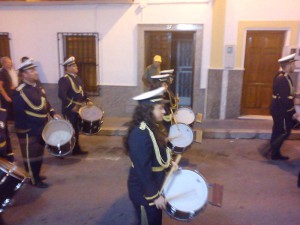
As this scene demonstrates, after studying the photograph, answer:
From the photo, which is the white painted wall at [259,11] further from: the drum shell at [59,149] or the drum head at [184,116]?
the drum shell at [59,149]

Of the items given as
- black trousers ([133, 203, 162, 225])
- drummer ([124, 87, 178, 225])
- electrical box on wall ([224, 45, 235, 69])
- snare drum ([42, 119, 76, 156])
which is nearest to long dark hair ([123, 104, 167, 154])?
drummer ([124, 87, 178, 225])

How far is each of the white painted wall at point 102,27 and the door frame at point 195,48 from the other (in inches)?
4.5

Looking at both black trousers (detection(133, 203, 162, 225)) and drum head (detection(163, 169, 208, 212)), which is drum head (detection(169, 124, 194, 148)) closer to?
drum head (detection(163, 169, 208, 212))

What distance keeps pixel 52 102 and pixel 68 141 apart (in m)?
4.88

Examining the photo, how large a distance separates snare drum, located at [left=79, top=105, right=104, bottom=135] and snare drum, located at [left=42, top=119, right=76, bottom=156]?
3.24 feet

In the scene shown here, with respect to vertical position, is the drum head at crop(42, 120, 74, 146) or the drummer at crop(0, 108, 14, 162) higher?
the drummer at crop(0, 108, 14, 162)

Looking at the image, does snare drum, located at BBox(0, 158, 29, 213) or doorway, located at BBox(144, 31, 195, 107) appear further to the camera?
doorway, located at BBox(144, 31, 195, 107)

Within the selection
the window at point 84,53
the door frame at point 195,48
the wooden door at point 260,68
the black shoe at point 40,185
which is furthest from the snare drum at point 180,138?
the window at point 84,53

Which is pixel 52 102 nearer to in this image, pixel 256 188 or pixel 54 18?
pixel 54 18

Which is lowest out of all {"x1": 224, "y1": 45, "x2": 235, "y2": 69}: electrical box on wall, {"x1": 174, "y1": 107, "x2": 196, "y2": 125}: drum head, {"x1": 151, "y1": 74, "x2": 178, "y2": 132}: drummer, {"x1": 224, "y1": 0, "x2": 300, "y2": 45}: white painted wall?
{"x1": 174, "y1": 107, "x2": 196, "y2": 125}: drum head

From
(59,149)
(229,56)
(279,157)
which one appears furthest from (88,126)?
(229,56)

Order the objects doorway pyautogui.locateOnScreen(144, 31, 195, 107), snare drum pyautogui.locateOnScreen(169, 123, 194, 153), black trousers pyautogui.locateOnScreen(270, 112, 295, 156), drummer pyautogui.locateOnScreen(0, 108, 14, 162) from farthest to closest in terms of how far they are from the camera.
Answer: doorway pyautogui.locateOnScreen(144, 31, 195, 107)
black trousers pyautogui.locateOnScreen(270, 112, 295, 156)
snare drum pyautogui.locateOnScreen(169, 123, 194, 153)
drummer pyautogui.locateOnScreen(0, 108, 14, 162)

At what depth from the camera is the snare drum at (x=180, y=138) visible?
16.3 feet

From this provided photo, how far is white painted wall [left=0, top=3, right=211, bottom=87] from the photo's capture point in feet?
27.4
